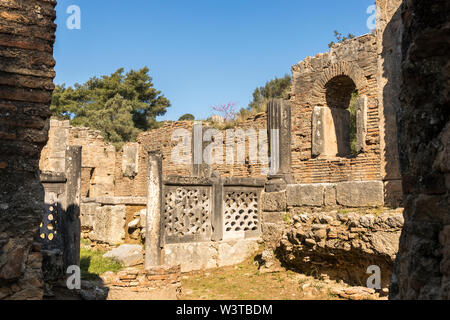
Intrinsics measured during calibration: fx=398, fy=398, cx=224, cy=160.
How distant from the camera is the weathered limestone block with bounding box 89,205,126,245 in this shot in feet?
30.0

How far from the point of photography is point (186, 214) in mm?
7387

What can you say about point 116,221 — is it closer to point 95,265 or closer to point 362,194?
point 95,265

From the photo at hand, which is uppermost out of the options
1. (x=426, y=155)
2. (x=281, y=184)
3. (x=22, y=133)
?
(x=22, y=133)

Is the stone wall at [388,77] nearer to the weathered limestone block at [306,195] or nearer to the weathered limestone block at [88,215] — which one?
the weathered limestone block at [306,195]

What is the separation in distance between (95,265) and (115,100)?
24.5 meters

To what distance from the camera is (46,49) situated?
9.12ft

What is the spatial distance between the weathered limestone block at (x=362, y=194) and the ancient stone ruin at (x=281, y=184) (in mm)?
19

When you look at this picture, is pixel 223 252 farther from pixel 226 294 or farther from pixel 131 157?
pixel 131 157

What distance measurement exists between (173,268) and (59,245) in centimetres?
170

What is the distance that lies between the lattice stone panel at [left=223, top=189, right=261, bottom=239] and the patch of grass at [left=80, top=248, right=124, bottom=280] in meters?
2.17

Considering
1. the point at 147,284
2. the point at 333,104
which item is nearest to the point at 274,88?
the point at 333,104

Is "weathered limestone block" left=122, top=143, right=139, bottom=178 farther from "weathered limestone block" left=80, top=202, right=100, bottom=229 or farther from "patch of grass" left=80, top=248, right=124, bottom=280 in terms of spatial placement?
"patch of grass" left=80, top=248, right=124, bottom=280

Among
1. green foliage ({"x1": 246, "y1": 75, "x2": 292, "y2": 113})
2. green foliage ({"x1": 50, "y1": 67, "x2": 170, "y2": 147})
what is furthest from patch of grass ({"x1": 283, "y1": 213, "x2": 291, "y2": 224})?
green foliage ({"x1": 246, "y1": 75, "x2": 292, "y2": 113})

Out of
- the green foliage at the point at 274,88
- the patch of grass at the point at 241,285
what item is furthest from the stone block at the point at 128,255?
the green foliage at the point at 274,88
